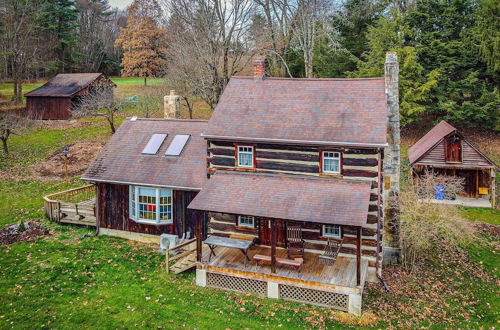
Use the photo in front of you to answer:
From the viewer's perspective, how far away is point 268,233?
18781 millimetres

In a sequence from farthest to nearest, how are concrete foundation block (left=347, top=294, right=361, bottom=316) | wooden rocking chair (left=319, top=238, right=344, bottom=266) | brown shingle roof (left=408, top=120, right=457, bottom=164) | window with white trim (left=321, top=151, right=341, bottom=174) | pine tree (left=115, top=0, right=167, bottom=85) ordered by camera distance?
pine tree (left=115, top=0, right=167, bottom=85), brown shingle roof (left=408, top=120, right=457, bottom=164), window with white trim (left=321, top=151, right=341, bottom=174), wooden rocking chair (left=319, top=238, right=344, bottom=266), concrete foundation block (left=347, top=294, right=361, bottom=316)

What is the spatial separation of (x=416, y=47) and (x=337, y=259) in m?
27.9

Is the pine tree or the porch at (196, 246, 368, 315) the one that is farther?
the pine tree

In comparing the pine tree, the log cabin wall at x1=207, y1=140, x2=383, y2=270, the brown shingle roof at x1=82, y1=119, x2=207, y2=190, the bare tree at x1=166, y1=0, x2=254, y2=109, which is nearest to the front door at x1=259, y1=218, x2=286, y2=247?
the log cabin wall at x1=207, y1=140, x2=383, y2=270

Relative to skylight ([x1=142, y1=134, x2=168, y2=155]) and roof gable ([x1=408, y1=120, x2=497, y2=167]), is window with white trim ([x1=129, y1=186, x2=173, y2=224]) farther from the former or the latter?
roof gable ([x1=408, y1=120, x2=497, y2=167])

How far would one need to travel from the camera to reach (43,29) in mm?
58344

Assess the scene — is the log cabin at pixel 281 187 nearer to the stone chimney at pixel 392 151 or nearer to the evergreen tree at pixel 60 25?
the stone chimney at pixel 392 151

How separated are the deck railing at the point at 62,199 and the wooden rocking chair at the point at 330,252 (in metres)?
13.6

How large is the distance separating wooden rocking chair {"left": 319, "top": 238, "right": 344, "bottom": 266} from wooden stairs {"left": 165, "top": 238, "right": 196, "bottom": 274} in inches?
206

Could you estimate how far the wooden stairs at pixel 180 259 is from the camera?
59.3ft

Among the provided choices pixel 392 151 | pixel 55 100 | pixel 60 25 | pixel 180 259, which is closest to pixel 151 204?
pixel 180 259

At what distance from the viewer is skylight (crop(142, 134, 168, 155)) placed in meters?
22.0

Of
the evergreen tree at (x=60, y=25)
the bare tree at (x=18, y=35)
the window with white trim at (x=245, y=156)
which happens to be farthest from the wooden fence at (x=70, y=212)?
the evergreen tree at (x=60, y=25)

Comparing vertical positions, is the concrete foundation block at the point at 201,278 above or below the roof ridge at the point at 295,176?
below
